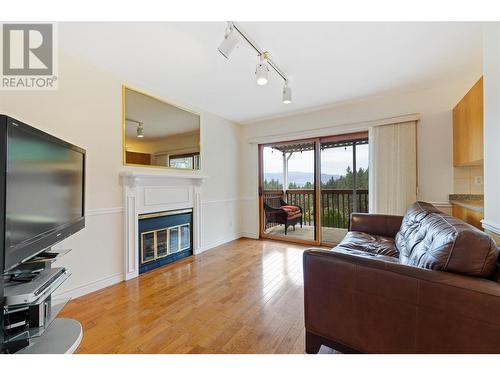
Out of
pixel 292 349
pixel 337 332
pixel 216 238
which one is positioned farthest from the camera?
pixel 216 238

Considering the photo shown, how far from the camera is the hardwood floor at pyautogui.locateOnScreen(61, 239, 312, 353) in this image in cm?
144

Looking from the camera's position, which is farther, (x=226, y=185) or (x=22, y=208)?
(x=226, y=185)

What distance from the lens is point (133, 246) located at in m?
2.54

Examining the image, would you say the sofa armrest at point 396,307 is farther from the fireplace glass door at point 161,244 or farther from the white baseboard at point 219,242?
the white baseboard at point 219,242

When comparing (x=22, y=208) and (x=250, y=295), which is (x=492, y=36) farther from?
(x=22, y=208)

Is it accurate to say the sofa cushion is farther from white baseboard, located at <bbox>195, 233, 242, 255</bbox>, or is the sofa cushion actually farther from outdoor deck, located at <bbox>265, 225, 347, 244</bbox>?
white baseboard, located at <bbox>195, 233, 242, 255</bbox>

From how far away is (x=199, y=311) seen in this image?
1834 mm

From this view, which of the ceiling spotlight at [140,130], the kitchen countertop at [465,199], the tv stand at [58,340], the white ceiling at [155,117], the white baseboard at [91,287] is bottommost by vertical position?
the white baseboard at [91,287]

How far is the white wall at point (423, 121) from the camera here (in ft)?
8.98

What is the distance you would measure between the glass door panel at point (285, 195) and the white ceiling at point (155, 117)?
1.73 meters

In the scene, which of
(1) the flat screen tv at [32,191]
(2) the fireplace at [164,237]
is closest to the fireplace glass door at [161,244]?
(2) the fireplace at [164,237]

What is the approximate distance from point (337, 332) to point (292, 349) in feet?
1.16
